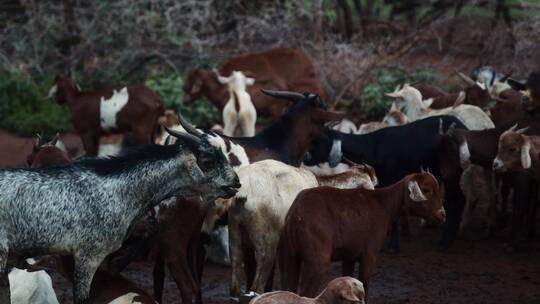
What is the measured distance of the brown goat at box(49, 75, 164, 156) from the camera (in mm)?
15227

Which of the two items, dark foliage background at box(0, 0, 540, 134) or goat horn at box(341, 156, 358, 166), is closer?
goat horn at box(341, 156, 358, 166)

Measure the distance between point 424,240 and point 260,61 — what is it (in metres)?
5.52

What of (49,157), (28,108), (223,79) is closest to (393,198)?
(49,157)

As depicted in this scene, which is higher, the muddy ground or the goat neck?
the goat neck

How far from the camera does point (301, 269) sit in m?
9.12

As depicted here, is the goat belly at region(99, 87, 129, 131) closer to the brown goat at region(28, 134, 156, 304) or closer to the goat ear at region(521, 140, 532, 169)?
the brown goat at region(28, 134, 156, 304)

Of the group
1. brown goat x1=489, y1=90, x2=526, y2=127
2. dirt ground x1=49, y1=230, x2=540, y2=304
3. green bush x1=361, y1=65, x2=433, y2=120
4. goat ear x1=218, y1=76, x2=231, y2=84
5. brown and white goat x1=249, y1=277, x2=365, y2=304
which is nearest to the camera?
brown and white goat x1=249, y1=277, x2=365, y2=304

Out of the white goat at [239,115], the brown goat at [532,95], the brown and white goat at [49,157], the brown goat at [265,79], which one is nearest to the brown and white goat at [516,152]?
the brown goat at [532,95]

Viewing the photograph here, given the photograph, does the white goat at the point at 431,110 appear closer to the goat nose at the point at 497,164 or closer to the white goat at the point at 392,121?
the white goat at the point at 392,121

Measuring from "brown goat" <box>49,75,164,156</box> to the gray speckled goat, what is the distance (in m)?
6.46

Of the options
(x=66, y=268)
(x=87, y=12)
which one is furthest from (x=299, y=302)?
(x=87, y=12)

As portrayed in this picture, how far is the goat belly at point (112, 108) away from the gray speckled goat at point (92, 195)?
21.8 feet

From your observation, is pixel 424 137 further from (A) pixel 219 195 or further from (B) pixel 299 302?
(B) pixel 299 302

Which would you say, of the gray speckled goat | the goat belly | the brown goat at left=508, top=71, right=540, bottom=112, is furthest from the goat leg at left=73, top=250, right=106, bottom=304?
the goat belly
